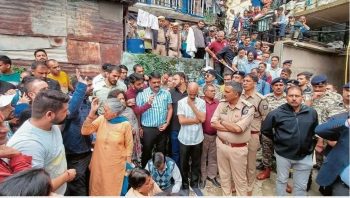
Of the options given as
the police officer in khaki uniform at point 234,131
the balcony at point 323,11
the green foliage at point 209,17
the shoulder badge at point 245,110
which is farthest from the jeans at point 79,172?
the green foliage at point 209,17

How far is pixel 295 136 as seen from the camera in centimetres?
393

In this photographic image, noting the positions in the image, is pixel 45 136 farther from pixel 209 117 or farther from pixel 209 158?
pixel 209 158

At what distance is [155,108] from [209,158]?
1261mm

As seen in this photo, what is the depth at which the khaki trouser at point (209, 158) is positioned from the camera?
198 inches

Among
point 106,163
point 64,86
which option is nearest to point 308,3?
point 64,86

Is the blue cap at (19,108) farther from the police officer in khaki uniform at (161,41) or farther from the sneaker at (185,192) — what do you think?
the police officer in khaki uniform at (161,41)

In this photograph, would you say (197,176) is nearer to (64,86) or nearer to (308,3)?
(64,86)

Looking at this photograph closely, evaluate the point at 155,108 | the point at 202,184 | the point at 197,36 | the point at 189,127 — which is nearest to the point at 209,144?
the point at 189,127

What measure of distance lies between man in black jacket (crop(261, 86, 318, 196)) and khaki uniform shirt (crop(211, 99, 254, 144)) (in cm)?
32

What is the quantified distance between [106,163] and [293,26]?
33.6 feet

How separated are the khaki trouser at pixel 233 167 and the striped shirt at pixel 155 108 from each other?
41.1 inches

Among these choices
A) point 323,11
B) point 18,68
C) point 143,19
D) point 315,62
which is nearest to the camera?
point 18,68

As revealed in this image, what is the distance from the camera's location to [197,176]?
16.6 feet

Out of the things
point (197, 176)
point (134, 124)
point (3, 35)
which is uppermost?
point (3, 35)
